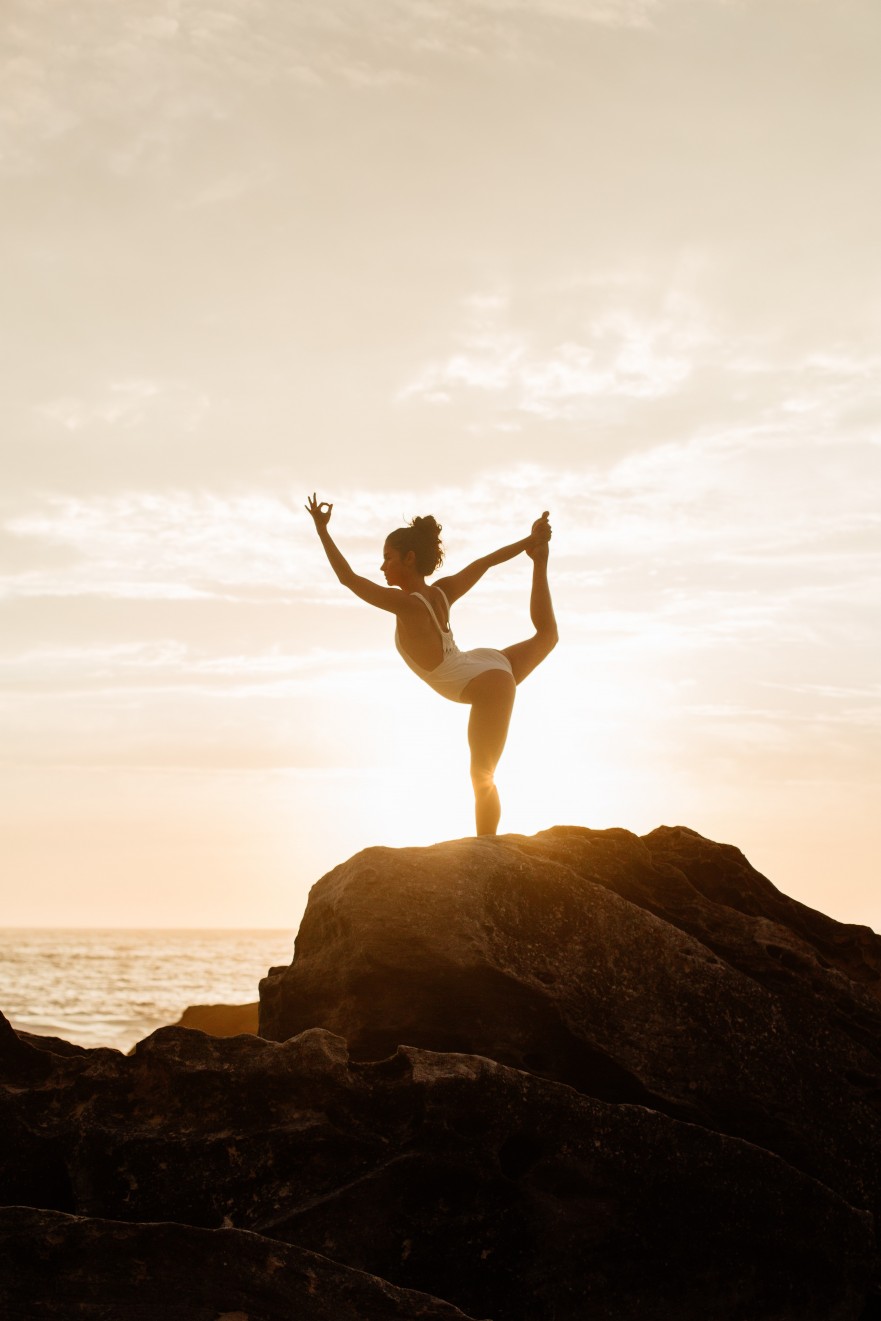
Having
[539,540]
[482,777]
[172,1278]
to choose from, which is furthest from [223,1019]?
[172,1278]

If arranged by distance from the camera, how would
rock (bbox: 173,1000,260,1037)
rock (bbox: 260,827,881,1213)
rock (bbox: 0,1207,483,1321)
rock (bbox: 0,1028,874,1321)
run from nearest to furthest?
rock (bbox: 0,1207,483,1321) → rock (bbox: 0,1028,874,1321) → rock (bbox: 260,827,881,1213) → rock (bbox: 173,1000,260,1037)

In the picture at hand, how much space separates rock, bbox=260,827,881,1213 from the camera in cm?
726

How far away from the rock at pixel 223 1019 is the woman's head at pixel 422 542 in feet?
43.0

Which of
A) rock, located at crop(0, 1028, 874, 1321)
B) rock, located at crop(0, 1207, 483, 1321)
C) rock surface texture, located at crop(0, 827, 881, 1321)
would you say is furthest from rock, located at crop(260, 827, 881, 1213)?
rock, located at crop(0, 1207, 483, 1321)

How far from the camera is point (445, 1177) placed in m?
6.20

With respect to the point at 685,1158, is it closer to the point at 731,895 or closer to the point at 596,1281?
Answer: the point at 596,1281

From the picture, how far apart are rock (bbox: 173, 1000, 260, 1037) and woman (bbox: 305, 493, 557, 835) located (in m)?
12.7

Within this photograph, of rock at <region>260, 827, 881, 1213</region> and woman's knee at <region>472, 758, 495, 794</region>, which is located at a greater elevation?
woman's knee at <region>472, 758, 495, 794</region>

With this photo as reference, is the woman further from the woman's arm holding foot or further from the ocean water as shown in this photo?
the ocean water

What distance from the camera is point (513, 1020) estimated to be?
7.30 meters

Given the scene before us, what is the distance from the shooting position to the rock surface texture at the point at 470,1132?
5341 millimetres

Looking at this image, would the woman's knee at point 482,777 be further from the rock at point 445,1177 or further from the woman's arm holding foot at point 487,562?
the rock at point 445,1177

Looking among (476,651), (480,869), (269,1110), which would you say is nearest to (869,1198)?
(480,869)

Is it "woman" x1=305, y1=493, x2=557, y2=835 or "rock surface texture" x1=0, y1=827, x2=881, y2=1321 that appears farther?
"woman" x1=305, y1=493, x2=557, y2=835
